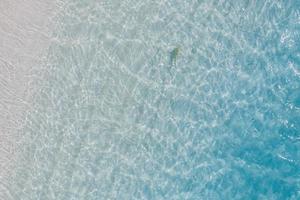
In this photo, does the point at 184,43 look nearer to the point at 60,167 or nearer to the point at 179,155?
the point at 179,155

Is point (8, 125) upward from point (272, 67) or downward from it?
downward

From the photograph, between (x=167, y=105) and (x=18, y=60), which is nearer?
(x=18, y=60)

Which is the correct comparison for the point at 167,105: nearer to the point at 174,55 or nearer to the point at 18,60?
the point at 174,55

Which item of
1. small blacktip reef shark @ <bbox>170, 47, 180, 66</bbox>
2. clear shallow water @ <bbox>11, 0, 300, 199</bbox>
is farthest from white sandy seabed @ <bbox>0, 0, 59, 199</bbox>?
small blacktip reef shark @ <bbox>170, 47, 180, 66</bbox>

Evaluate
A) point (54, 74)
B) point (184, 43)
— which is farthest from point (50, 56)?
point (184, 43)

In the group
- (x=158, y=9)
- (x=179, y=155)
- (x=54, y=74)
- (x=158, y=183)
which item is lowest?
(x=158, y=183)

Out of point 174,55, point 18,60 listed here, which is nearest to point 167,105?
point 174,55
